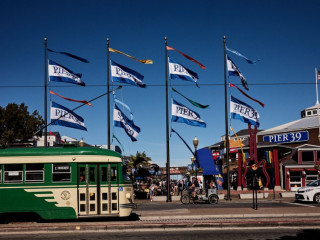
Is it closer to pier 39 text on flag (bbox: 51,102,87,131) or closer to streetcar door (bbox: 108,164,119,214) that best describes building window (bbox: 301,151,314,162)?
pier 39 text on flag (bbox: 51,102,87,131)

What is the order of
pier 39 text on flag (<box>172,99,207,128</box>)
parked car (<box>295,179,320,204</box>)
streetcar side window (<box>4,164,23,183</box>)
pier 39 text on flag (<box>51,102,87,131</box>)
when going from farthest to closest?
pier 39 text on flag (<box>172,99,207,128</box>)
pier 39 text on flag (<box>51,102,87,131</box>)
parked car (<box>295,179,320,204</box>)
streetcar side window (<box>4,164,23,183</box>)

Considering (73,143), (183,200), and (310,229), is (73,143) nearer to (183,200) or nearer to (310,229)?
(310,229)

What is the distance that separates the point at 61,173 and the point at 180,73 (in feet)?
47.9

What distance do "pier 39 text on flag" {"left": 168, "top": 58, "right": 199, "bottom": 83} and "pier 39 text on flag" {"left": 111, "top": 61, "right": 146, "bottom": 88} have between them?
2424mm

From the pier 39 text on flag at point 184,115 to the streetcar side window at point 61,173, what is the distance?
12654mm

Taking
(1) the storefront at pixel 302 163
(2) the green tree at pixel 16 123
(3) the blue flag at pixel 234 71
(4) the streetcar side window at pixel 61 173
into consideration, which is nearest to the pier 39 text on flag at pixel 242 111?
(3) the blue flag at pixel 234 71

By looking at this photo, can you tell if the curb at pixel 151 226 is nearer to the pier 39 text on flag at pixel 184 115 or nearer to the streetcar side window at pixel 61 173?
the streetcar side window at pixel 61 173

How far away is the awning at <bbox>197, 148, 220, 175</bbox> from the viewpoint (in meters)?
40.2

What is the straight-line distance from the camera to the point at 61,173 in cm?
1549

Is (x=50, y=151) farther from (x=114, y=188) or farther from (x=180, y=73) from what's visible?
(x=180, y=73)

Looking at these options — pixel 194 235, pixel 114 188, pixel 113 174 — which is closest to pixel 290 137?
pixel 113 174

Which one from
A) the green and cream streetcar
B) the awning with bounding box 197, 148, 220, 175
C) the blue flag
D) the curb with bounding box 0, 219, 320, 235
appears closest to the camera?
the curb with bounding box 0, 219, 320, 235

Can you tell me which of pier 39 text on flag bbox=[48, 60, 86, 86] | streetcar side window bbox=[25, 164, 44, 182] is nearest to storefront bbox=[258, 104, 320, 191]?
pier 39 text on flag bbox=[48, 60, 86, 86]

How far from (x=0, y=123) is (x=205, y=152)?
24318 mm
